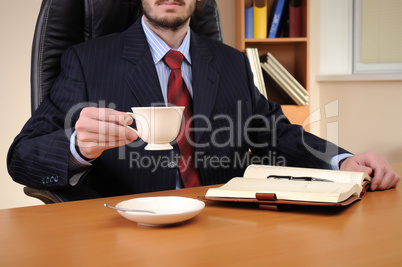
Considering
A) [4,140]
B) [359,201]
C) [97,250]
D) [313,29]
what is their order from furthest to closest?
[313,29] → [4,140] → [359,201] → [97,250]

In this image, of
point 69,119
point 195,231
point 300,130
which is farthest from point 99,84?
point 195,231

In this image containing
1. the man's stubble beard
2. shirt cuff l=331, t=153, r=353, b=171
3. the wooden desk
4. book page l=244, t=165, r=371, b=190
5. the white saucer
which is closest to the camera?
the wooden desk

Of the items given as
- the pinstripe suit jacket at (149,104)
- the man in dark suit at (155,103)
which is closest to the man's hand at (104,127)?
the man in dark suit at (155,103)

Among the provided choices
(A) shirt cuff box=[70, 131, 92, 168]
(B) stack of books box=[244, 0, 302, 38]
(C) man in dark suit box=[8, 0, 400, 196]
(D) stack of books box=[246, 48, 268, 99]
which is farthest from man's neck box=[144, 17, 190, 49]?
(B) stack of books box=[244, 0, 302, 38]

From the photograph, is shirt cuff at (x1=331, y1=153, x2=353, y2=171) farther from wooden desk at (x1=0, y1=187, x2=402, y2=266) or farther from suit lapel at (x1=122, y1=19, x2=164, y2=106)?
suit lapel at (x1=122, y1=19, x2=164, y2=106)

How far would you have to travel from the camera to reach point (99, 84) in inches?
57.6

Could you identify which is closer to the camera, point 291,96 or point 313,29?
point 291,96

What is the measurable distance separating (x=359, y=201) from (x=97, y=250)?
59cm

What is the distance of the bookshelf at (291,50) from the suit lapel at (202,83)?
3.75 ft

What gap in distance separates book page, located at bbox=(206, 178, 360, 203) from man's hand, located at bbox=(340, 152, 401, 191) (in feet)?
0.49

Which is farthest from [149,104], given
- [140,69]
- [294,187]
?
[294,187]

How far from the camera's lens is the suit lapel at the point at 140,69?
4.69 feet

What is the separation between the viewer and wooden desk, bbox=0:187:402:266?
0.62 metres

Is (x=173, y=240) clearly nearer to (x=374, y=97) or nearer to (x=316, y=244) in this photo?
(x=316, y=244)
